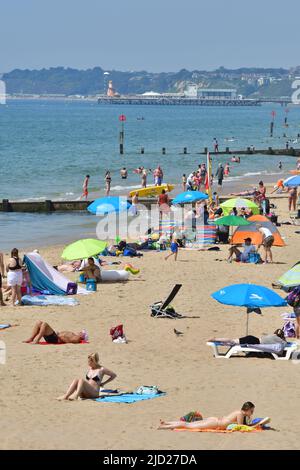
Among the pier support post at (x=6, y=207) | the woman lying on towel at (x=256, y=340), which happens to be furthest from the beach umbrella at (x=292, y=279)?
the pier support post at (x=6, y=207)

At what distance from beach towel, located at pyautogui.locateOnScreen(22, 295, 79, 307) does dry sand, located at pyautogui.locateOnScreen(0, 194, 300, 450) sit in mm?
284

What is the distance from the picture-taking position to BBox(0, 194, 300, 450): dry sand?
11766 millimetres

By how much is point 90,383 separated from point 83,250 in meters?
7.90

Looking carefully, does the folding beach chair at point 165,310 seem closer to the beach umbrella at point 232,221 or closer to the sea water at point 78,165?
the beach umbrella at point 232,221

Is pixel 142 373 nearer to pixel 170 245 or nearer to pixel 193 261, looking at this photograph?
pixel 193 261

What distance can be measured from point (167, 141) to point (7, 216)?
64453 millimetres

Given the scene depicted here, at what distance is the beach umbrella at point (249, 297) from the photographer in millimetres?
15609

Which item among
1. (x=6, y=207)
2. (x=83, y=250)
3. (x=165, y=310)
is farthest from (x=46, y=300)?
(x=6, y=207)

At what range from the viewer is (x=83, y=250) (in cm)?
2131

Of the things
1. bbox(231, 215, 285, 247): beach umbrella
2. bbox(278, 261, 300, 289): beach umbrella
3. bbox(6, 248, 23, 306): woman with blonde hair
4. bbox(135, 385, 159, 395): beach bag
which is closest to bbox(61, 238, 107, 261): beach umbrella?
bbox(6, 248, 23, 306): woman with blonde hair

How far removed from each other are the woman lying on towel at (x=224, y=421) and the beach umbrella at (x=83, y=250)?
938cm

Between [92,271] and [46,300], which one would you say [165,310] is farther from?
[92,271]

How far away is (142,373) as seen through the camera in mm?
14977

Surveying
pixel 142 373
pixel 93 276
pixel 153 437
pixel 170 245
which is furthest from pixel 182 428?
pixel 170 245
